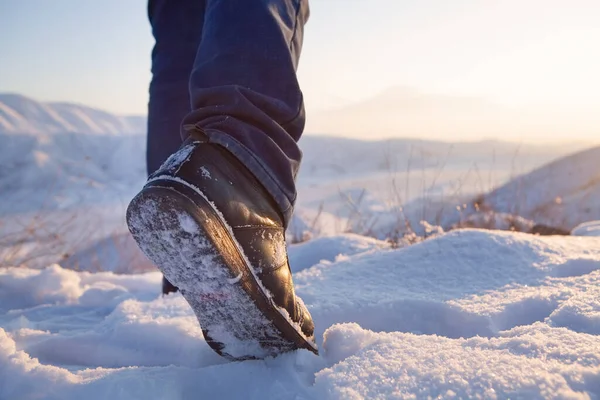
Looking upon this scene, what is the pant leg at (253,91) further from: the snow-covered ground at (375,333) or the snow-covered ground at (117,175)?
the snow-covered ground at (117,175)

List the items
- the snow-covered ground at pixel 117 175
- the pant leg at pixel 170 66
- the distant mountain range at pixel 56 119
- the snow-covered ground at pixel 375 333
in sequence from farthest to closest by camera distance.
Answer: the distant mountain range at pixel 56 119 → the snow-covered ground at pixel 117 175 → the pant leg at pixel 170 66 → the snow-covered ground at pixel 375 333

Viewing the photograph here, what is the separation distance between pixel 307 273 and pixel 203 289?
70 cm

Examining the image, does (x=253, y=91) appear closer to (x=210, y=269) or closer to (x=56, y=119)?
(x=210, y=269)

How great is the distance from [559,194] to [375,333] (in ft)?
12.3

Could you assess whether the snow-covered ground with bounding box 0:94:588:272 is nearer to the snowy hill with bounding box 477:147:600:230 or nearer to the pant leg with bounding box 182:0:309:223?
the snowy hill with bounding box 477:147:600:230

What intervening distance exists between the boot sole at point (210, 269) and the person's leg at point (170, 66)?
713mm

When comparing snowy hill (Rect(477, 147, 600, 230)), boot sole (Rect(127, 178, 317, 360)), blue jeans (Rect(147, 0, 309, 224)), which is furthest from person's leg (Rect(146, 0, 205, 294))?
snowy hill (Rect(477, 147, 600, 230))

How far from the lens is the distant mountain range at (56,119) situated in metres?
9.68

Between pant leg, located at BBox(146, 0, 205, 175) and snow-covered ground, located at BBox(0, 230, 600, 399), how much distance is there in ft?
1.56

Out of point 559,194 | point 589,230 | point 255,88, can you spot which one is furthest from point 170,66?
point 559,194

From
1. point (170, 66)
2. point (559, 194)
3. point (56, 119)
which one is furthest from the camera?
point (56, 119)

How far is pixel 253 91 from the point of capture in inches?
30.2

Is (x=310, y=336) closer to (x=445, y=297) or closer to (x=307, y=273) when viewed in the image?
(x=445, y=297)

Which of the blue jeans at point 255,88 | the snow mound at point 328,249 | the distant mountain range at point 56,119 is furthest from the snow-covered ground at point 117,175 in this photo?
the blue jeans at point 255,88
